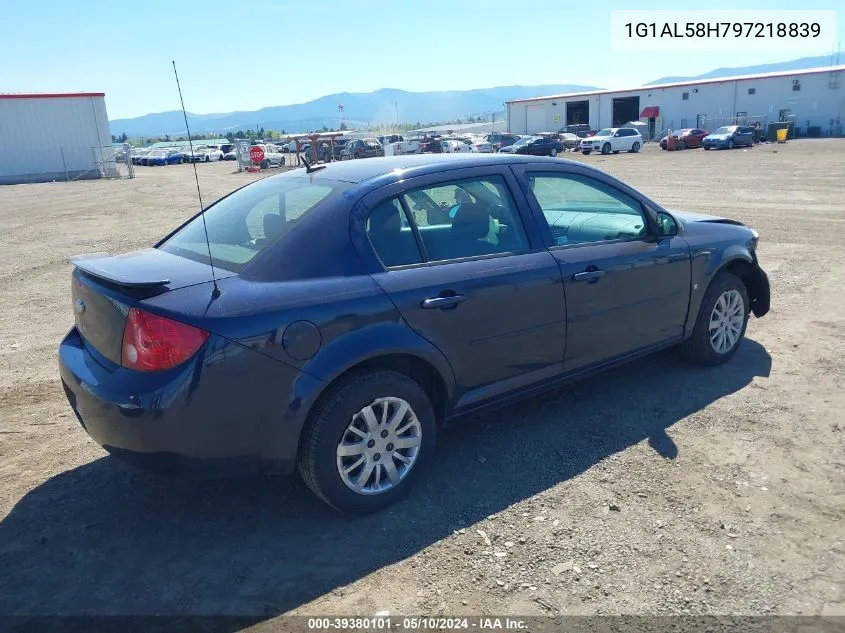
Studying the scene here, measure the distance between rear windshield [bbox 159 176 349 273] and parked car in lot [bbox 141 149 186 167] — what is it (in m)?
62.5

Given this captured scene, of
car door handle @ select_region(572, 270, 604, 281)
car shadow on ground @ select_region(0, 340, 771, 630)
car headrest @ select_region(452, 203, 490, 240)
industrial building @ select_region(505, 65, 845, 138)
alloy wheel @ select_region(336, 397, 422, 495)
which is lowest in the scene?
car shadow on ground @ select_region(0, 340, 771, 630)

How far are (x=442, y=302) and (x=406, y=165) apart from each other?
90 centimetres

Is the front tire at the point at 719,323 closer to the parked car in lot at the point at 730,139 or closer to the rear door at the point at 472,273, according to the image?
the rear door at the point at 472,273

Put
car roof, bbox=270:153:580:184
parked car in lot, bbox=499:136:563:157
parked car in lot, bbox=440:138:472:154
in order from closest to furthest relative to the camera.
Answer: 1. car roof, bbox=270:153:580:184
2. parked car in lot, bbox=499:136:563:157
3. parked car in lot, bbox=440:138:472:154

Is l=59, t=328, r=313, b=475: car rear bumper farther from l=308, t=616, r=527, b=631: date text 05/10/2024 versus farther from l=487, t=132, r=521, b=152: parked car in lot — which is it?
l=487, t=132, r=521, b=152: parked car in lot

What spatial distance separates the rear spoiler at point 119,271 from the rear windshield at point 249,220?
302 millimetres

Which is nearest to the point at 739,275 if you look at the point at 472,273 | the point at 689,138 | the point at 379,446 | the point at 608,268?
the point at 608,268

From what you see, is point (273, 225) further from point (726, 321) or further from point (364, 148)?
point (364, 148)

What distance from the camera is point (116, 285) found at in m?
3.19

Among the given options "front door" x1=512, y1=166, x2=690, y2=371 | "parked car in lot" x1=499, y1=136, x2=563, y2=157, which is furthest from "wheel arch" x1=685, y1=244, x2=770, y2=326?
"parked car in lot" x1=499, y1=136, x2=563, y2=157

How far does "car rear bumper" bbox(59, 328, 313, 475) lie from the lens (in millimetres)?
2920

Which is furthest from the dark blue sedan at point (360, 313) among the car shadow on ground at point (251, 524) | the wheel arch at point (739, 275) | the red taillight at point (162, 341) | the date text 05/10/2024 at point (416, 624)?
the date text 05/10/2024 at point (416, 624)

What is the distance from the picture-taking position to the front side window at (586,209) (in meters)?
4.33

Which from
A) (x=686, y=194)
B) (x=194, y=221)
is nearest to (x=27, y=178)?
(x=686, y=194)
